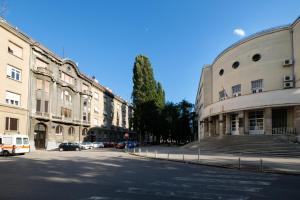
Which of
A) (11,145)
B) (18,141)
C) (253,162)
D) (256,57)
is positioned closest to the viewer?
(253,162)

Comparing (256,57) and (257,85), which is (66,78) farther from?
(257,85)

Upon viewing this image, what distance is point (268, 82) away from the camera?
1486 inches

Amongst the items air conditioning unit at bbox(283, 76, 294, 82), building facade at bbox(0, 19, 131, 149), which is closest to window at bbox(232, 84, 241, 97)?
air conditioning unit at bbox(283, 76, 294, 82)

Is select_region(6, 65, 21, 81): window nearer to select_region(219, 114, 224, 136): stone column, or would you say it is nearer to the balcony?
the balcony

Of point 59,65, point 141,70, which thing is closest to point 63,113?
point 59,65

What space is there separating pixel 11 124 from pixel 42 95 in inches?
319

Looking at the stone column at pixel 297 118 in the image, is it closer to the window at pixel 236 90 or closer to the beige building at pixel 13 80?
the window at pixel 236 90

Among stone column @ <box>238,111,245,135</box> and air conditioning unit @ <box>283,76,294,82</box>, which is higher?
air conditioning unit @ <box>283,76,294,82</box>

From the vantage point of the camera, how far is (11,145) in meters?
26.9

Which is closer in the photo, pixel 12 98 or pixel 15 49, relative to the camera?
pixel 12 98

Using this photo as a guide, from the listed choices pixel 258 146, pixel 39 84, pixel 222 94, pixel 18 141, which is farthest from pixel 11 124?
pixel 222 94

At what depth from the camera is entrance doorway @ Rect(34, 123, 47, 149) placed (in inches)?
1679

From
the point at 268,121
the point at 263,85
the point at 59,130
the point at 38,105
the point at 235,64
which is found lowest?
the point at 59,130

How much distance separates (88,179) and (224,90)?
3627 cm
